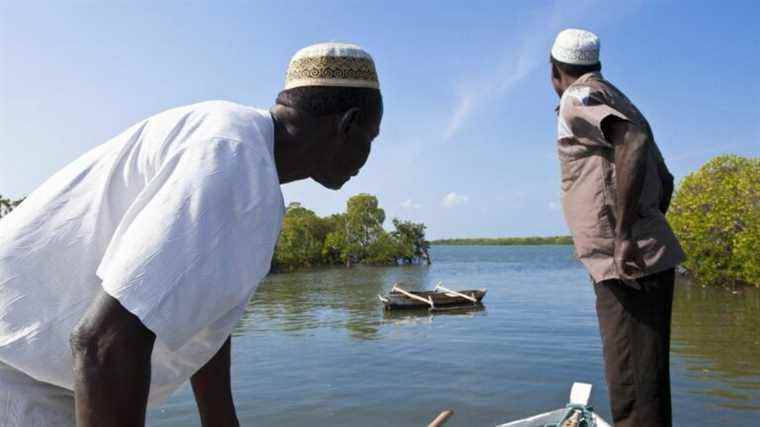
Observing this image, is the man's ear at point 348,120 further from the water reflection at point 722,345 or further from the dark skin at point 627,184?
the water reflection at point 722,345

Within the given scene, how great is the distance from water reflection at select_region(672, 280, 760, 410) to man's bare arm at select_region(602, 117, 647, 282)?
9.11m

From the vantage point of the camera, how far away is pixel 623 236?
93.3 inches

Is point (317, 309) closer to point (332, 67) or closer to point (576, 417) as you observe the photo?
point (576, 417)

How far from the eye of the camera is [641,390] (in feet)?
7.72

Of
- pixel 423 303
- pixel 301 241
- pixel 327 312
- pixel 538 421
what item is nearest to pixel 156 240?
pixel 538 421

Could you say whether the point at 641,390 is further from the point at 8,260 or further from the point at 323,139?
the point at 8,260

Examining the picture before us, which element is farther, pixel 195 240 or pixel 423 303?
pixel 423 303

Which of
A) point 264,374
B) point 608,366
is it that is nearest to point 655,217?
point 608,366

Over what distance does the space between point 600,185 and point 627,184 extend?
15 cm

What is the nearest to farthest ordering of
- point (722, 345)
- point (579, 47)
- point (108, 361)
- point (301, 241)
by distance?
point (108, 361)
point (579, 47)
point (722, 345)
point (301, 241)

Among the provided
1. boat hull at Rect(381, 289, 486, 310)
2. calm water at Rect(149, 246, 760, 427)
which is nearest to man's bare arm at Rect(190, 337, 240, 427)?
calm water at Rect(149, 246, 760, 427)

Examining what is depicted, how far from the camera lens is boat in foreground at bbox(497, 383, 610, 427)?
4.14m

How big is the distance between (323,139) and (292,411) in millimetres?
9743

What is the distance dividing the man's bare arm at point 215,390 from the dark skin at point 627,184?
5.36 ft
